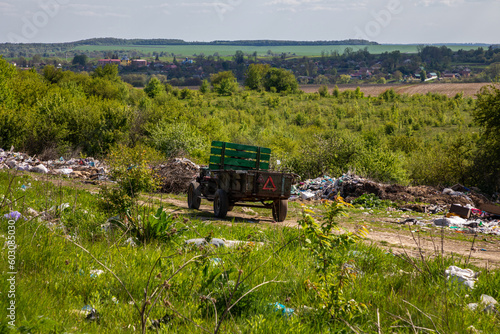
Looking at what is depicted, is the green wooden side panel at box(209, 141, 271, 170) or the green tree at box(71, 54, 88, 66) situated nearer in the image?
the green wooden side panel at box(209, 141, 271, 170)

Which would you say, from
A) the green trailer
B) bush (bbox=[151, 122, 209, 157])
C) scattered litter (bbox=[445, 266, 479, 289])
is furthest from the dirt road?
bush (bbox=[151, 122, 209, 157])

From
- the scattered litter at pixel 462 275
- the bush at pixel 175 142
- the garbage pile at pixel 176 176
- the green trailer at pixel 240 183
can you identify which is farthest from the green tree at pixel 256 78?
the scattered litter at pixel 462 275

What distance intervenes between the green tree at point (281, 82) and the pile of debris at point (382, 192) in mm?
101512

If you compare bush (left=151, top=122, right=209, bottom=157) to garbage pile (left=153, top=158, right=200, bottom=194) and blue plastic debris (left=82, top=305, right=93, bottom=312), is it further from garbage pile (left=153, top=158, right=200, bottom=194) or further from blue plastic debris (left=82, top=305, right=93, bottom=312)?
blue plastic debris (left=82, top=305, right=93, bottom=312)

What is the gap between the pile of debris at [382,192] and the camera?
1885 cm

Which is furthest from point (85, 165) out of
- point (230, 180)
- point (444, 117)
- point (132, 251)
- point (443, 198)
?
point (444, 117)

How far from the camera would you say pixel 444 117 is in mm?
73000

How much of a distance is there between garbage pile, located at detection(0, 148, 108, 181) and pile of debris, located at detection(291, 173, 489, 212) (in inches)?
360

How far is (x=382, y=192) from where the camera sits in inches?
758

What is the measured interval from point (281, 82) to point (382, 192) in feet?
359

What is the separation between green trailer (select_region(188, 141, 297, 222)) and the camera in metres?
10.5

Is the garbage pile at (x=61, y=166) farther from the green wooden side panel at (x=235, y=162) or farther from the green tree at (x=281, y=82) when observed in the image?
the green tree at (x=281, y=82)

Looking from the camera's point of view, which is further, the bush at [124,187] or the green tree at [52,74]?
the green tree at [52,74]

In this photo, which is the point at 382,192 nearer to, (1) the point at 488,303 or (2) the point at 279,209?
(2) the point at 279,209
